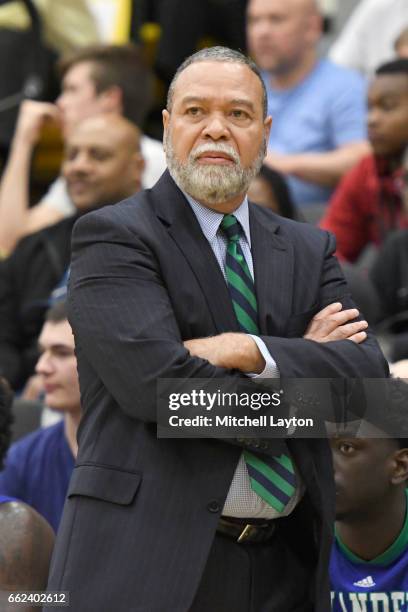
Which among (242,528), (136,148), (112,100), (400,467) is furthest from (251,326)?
(112,100)

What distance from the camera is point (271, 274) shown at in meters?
3.28

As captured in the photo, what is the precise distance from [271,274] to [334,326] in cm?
20

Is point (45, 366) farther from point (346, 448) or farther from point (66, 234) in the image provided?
point (346, 448)

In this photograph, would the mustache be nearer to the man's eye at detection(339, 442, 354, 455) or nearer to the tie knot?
the tie knot

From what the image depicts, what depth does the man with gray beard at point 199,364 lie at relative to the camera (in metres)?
3.00

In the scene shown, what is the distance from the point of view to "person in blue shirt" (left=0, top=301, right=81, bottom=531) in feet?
16.5

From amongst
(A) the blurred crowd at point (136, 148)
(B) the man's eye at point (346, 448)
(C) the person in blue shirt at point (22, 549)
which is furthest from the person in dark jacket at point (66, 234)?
(B) the man's eye at point (346, 448)

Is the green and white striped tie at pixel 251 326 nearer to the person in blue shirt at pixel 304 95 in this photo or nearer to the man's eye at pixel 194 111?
the man's eye at pixel 194 111

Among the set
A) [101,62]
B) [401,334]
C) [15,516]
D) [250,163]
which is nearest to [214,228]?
[250,163]

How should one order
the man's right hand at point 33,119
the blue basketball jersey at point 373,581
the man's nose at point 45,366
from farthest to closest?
1. the man's right hand at point 33,119
2. the man's nose at point 45,366
3. the blue basketball jersey at point 373,581

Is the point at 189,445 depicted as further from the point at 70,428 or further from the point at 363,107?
the point at 363,107

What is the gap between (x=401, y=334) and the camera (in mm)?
5855

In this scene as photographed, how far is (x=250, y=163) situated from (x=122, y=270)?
1.62 ft

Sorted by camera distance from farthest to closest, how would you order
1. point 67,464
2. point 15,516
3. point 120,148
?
point 120,148, point 67,464, point 15,516
